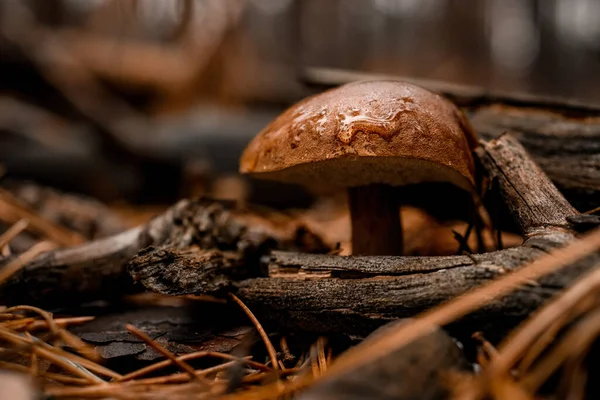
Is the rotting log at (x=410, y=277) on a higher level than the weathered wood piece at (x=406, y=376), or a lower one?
higher

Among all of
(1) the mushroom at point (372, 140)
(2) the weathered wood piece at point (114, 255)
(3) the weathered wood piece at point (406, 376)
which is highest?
(1) the mushroom at point (372, 140)

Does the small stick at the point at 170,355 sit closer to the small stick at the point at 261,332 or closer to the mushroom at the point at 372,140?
the small stick at the point at 261,332

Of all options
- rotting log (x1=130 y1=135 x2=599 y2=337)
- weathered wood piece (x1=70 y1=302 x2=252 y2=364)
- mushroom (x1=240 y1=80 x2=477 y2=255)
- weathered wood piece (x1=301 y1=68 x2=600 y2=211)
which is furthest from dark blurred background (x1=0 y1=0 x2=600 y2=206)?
weathered wood piece (x1=70 y1=302 x2=252 y2=364)

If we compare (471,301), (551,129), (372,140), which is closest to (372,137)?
(372,140)

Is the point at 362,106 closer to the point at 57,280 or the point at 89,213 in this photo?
the point at 57,280

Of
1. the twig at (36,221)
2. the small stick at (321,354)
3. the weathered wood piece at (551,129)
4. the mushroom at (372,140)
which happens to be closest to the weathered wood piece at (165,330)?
the small stick at (321,354)

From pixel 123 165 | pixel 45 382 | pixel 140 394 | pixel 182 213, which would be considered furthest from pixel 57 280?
pixel 123 165

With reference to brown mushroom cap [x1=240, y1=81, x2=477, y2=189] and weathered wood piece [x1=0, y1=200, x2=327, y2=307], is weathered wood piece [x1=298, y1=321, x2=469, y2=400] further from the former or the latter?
weathered wood piece [x1=0, y1=200, x2=327, y2=307]
